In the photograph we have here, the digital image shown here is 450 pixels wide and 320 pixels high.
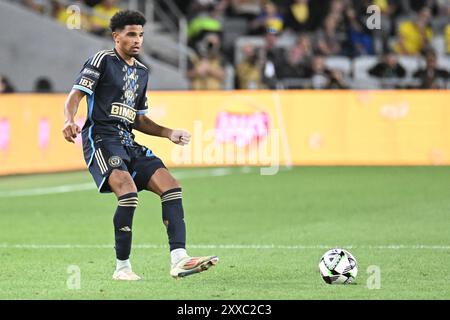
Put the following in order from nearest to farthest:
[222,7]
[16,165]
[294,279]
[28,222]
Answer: [294,279] < [28,222] < [16,165] < [222,7]

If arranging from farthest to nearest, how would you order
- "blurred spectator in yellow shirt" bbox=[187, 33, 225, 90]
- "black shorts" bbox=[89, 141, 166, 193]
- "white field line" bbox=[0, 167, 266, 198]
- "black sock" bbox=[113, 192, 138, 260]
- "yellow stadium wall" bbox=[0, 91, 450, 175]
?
"blurred spectator in yellow shirt" bbox=[187, 33, 225, 90]
"yellow stadium wall" bbox=[0, 91, 450, 175]
"white field line" bbox=[0, 167, 266, 198]
"black shorts" bbox=[89, 141, 166, 193]
"black sock" bbox=[113, 192, 138, 260]

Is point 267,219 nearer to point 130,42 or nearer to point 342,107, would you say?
point 130,42

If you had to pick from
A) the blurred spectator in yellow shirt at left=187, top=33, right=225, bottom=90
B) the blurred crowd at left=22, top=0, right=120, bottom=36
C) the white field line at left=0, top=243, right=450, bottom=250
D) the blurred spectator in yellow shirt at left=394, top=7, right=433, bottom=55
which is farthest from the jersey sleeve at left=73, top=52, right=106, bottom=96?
the blurred spectator in yellow shirt at left=394, top=7, right=433, bottom=55

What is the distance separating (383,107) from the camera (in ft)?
75.0

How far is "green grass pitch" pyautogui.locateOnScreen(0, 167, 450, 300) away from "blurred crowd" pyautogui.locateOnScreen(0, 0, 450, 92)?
4.01 m

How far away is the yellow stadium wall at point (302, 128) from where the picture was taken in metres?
22.6

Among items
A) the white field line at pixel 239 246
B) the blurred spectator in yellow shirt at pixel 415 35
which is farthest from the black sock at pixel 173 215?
the blurred spectator in yellow shirt at pixel 415 35

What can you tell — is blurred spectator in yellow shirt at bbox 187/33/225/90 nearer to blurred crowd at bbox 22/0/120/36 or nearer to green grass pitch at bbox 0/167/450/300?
blurred crowd at bbox 22/0/120/36

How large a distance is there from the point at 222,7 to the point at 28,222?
15423mm

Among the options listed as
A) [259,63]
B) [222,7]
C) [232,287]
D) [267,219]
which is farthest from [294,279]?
[222,7]

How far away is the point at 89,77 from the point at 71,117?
16.3 inches

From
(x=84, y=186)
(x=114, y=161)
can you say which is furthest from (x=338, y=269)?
(x=84, y=186)

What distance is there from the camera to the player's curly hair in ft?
29.5

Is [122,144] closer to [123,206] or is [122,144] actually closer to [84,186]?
[123,206]
